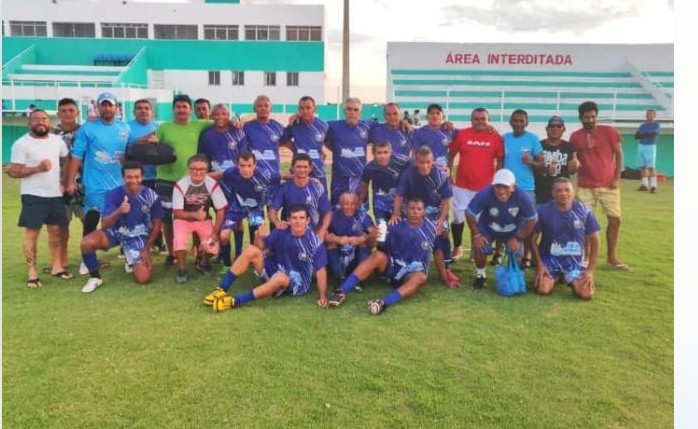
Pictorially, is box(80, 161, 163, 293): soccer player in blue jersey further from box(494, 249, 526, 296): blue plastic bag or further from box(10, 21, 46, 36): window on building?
box(10, 21, 46, 36): window on building

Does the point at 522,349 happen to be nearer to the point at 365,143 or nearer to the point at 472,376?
the point at 472,376

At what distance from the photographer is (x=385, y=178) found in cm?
550

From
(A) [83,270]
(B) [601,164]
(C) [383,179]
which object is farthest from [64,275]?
(B) [601,164]

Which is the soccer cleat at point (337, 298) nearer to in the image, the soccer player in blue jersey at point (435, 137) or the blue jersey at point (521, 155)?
the soccer player in blue jersey at point (435, 137)

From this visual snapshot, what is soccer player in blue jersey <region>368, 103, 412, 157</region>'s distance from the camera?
5.80 meters

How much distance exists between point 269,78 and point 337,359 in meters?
27.8

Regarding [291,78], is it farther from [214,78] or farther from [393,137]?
[393,137]

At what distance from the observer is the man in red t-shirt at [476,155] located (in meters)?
5.72

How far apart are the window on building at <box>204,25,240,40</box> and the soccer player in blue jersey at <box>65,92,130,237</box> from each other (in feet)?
87.0

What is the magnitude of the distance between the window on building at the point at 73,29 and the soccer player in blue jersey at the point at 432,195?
3043cm

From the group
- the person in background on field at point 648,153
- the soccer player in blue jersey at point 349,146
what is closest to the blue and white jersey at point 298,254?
the soccer player in blue jersey at point 349,146

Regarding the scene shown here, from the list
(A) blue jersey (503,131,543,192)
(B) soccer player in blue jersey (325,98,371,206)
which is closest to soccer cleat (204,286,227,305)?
(B) soccer player in blue jersey (325,98,371,206)

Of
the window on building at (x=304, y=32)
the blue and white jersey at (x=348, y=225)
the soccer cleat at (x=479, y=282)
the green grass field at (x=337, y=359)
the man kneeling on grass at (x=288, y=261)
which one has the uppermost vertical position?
the window on building at (x=304, y=32)

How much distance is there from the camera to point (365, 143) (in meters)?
5.88
